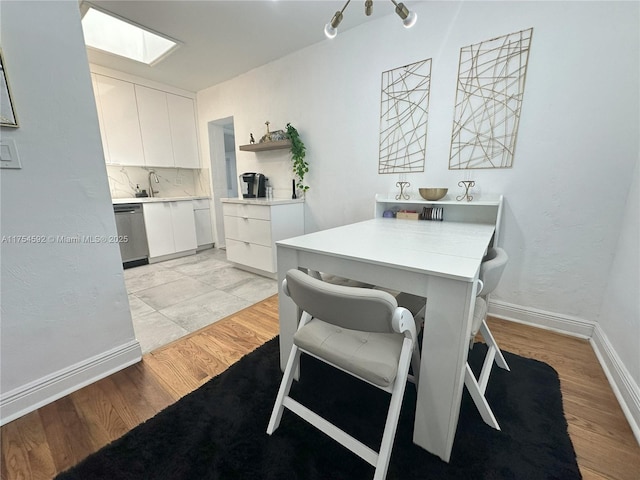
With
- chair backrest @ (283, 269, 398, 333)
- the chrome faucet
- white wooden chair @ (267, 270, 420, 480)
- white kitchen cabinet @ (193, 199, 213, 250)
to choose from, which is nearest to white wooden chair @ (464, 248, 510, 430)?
white wooden chair @ (267, 270, 420, 480)

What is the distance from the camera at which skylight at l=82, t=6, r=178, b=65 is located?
8.41 feet

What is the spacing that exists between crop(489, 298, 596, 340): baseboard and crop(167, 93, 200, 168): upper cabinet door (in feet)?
14.4

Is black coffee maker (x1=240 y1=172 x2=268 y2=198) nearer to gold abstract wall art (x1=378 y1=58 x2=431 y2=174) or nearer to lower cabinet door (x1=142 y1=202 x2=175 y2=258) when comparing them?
lower cabinet door (x1=142 y1=202 x2=175 y2=258)

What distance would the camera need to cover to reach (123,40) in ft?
9.30

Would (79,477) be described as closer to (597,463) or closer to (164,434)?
(164,434)

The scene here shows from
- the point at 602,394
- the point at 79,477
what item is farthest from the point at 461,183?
the point at 79,477

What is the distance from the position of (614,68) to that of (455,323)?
1943 mm

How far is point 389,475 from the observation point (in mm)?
938

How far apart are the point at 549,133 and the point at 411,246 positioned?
4.77ft

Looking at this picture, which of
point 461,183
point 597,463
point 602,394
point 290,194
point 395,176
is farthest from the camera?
point 290,194

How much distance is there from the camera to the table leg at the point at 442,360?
848 millimetres

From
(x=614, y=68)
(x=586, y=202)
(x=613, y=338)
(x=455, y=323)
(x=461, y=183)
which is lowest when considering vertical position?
(x=613, y=338)

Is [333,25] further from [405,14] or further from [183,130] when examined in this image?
[183,130]

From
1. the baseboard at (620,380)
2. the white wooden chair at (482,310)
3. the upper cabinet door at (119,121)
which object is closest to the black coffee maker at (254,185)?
the upper cabinet door at (119,121)
